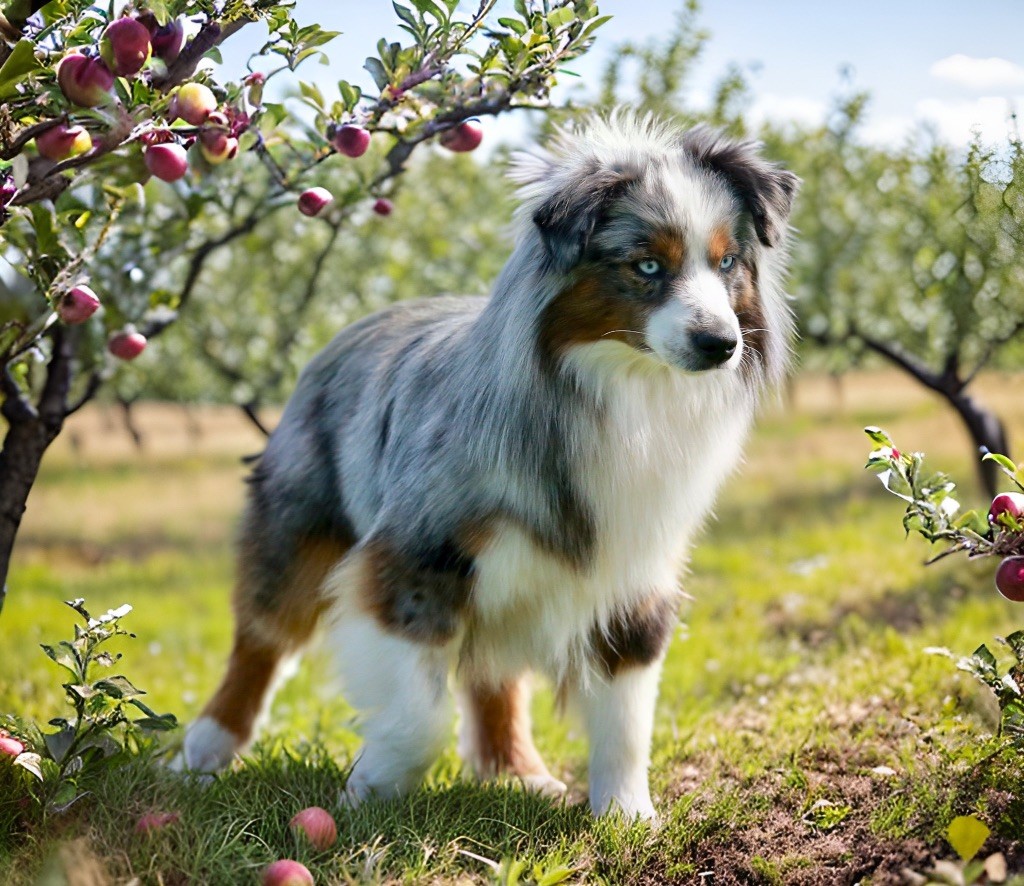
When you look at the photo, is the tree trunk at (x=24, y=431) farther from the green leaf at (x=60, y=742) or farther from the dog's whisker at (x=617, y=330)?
the dog's whisker at (x=617, y=330)

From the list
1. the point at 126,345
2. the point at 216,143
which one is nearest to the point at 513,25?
the point at 216,143

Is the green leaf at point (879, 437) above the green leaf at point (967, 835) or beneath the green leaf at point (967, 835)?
above

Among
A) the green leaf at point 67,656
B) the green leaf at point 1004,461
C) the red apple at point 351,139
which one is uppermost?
the red apple at point 351,139

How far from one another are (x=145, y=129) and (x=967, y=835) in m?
2.61

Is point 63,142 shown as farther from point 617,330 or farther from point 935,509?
point 935,509

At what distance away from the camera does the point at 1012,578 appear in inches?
105

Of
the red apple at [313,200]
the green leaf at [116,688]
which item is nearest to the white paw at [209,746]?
the green leaf at [116,688]

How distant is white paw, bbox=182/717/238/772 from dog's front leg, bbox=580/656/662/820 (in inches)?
55.4

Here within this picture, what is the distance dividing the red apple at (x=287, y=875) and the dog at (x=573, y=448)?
0.71m

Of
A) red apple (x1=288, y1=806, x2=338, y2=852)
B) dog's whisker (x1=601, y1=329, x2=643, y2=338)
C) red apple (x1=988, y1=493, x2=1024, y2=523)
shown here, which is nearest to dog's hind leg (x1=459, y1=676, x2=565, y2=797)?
red apple (x1=288, y1=806, x2=338, y2=852)

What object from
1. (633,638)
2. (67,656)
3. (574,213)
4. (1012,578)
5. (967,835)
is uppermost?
(574,213)

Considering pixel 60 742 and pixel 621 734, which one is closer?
pixel 60 742

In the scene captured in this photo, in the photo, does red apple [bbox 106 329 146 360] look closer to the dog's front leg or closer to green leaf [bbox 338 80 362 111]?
green leaf [bbox 338 80 362 111]

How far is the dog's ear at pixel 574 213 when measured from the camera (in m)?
2.93
